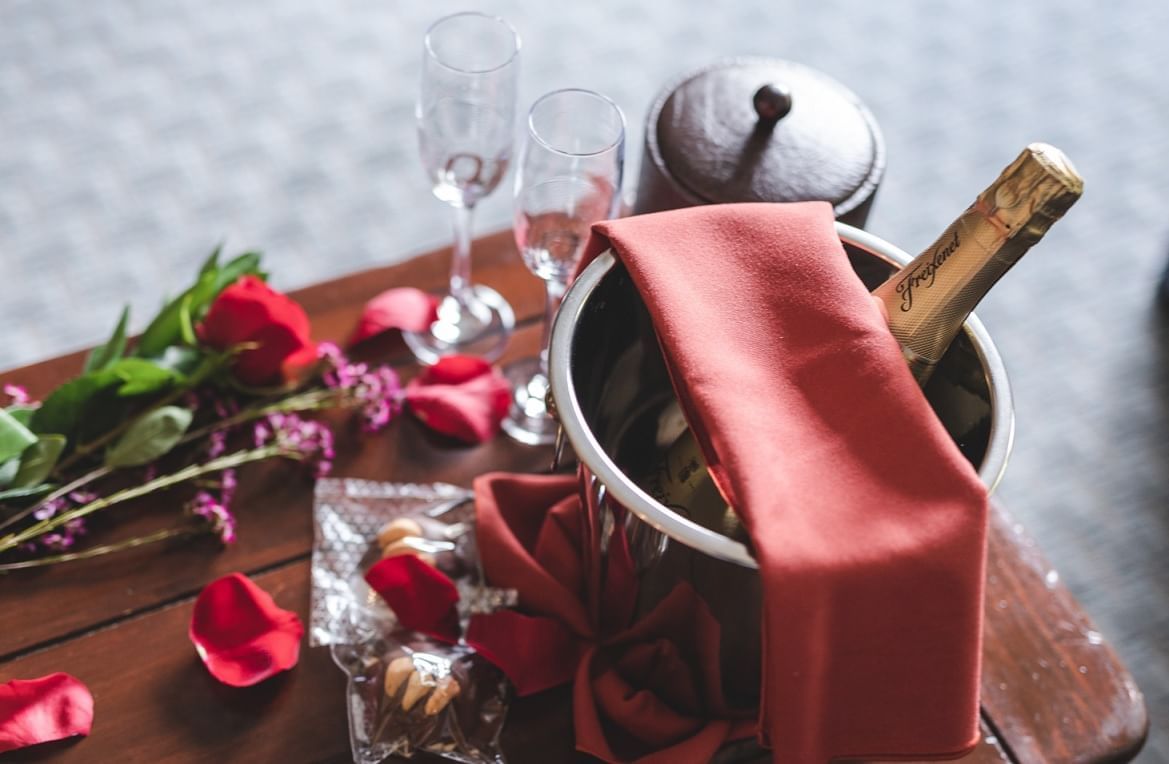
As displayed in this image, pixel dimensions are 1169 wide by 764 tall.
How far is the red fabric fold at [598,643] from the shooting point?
1.99 feet

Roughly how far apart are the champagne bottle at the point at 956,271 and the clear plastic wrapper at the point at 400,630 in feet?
0.45

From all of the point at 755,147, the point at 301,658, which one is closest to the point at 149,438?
the point at 301,658

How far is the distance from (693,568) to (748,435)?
0.23 ft

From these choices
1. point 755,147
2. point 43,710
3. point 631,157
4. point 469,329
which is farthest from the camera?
point 631,157

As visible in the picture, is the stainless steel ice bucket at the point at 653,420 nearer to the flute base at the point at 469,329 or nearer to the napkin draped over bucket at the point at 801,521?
the napkin draped over bucket at the point at 801,521

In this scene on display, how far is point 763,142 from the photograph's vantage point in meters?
0.73

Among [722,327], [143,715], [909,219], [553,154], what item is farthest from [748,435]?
[909,219]

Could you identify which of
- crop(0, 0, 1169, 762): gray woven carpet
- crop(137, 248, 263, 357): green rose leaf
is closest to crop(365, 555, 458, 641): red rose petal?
crop(137, 248, 263, 357): green rose leaf

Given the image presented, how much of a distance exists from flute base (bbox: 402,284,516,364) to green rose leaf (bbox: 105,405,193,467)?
0.17 meters

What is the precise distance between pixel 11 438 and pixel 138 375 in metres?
0.08

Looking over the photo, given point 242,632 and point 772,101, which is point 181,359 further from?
point 772,101

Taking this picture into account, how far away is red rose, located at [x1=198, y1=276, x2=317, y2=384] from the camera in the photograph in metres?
0.74

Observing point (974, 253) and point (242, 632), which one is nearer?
point (974, 253)

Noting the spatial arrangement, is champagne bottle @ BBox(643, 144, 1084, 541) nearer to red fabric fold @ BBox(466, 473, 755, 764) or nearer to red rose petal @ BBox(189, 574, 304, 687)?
red fabric fold @ BBox(466, 473, 755, 764)
